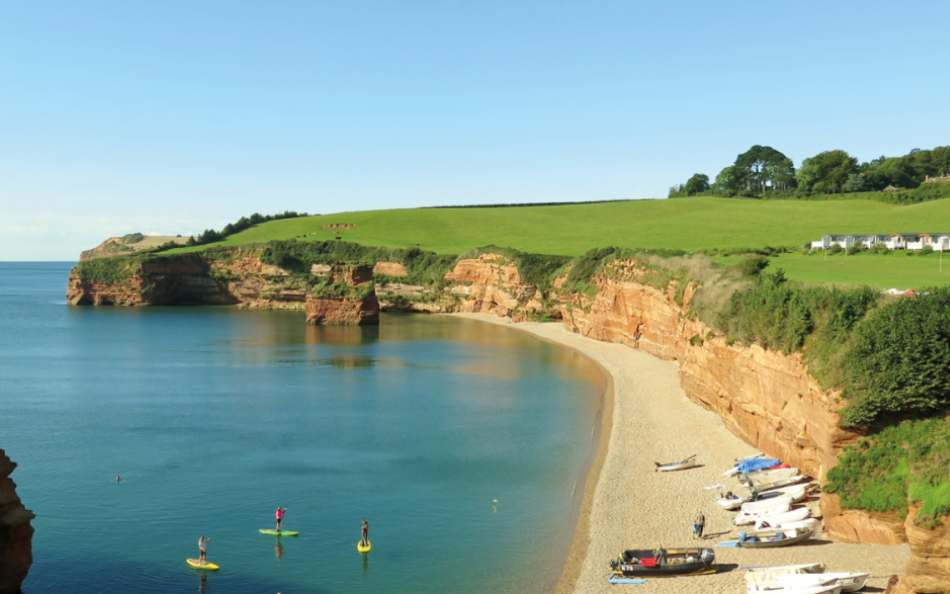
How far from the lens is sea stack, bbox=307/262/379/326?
101625 mm

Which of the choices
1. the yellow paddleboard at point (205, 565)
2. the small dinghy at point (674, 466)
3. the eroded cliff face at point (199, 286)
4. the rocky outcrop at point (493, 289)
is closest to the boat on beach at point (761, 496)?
the small dinghy at point (674, 466)

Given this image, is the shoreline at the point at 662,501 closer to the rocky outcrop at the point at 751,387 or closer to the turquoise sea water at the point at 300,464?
the turquoise sea water at the point at 300,464

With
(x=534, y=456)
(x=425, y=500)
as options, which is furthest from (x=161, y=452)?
(x=534, y=456)

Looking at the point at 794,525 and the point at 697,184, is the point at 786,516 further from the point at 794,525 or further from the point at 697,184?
the point at 697,184

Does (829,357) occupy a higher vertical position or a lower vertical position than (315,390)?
higher

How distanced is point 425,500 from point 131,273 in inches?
4779

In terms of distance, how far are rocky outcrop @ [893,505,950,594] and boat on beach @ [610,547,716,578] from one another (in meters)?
5.89

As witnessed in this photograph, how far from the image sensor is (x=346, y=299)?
10144 centimetres

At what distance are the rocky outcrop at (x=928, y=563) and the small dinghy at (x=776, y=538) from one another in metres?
5.20

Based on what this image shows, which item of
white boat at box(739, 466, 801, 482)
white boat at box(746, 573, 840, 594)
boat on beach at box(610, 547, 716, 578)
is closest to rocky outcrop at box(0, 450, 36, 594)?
boat on beach at box(610, 547, 716, 578)

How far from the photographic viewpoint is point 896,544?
2366 cm

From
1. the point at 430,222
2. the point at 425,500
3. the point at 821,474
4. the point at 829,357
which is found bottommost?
the point at 425,500

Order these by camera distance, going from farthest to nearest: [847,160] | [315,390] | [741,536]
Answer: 1. [847,160]
2. [315,390]
3. [741,536]

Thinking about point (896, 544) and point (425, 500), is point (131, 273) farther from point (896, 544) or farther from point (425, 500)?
point (896, 544)
